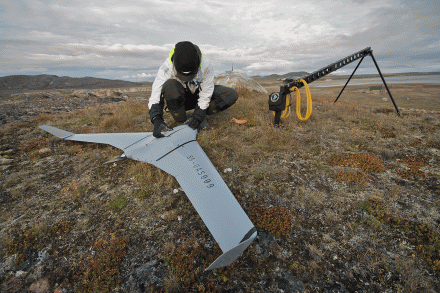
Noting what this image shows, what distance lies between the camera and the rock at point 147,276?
8.07 ft

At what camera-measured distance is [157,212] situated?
360 centimetres

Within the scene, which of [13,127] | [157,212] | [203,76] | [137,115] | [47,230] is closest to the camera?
[47,230]

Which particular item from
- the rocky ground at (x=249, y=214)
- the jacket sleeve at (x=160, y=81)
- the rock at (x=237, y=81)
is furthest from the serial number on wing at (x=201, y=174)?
the rock at (x=237, y=81)

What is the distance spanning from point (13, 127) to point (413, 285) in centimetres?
1425

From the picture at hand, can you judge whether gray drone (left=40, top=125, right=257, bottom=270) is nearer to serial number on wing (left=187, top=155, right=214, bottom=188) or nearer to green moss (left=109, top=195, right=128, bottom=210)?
serial number on wing (left=187, top=155, right=214, bottom=188)

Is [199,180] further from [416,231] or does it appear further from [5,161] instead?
[5,161]

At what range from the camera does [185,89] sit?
6.34 m

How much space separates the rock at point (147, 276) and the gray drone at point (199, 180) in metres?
0.99

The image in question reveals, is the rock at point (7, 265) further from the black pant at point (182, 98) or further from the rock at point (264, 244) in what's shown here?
the black pant at point (182, 98)

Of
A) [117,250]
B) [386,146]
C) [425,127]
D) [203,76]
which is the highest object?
[203,76]

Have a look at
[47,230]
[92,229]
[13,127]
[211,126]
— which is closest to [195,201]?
[92,229]

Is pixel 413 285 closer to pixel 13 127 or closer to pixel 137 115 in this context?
pixel 137 115

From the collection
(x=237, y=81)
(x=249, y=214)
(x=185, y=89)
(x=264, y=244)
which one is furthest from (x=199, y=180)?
(x=237, y=81)

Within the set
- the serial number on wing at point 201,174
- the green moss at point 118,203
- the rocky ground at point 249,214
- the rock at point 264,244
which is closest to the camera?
the rocky ground at point 249,214
